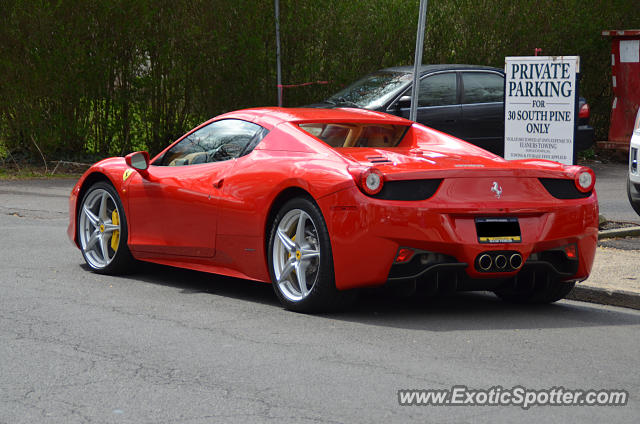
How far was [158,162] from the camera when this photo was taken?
8.09m

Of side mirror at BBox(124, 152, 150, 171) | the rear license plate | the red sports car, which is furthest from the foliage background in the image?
the rear license plate

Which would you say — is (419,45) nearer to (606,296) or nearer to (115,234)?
(115,234)

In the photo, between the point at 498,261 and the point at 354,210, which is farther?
the point at 498,261

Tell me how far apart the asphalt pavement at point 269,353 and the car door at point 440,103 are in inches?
313

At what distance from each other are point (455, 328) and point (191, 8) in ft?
39.2

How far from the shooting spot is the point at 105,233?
8.36 metres

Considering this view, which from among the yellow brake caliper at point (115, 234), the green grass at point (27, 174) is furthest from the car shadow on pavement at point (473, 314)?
the green grass at point (27, 174)

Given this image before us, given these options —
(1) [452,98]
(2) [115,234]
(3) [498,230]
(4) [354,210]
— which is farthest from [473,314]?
(1) [452,98]

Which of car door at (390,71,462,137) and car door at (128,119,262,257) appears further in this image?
car door at (390,71,462,137)

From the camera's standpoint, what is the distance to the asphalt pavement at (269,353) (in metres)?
4.59

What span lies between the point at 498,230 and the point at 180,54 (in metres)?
11.6

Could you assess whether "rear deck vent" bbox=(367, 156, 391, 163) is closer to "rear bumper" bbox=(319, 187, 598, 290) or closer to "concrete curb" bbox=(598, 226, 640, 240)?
"rear bumper" bbox=(319, 187, 598, 290)

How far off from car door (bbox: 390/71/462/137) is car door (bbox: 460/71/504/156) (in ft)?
0.43

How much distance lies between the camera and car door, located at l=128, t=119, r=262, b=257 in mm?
7398
